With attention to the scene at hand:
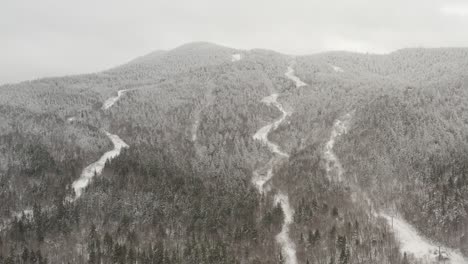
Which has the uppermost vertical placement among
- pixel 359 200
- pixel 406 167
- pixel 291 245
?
pixel 406 167

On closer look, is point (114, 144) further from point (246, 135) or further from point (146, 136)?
point (246, 135)

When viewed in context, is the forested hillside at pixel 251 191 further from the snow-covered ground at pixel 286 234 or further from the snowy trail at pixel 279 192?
the snowy trail at pixel 279 192

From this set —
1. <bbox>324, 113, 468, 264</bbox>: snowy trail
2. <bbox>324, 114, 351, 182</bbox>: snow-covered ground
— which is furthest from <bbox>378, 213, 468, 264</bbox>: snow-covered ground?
<bbox>324, 114, 351, 182</bbox>: snow-covered ground

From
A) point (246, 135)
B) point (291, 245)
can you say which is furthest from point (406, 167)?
point (246, 135)

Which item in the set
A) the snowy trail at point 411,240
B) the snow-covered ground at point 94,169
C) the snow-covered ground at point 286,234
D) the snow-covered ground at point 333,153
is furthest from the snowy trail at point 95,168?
the snowy trail at point 411,240

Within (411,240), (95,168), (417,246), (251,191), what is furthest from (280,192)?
(95,168)
